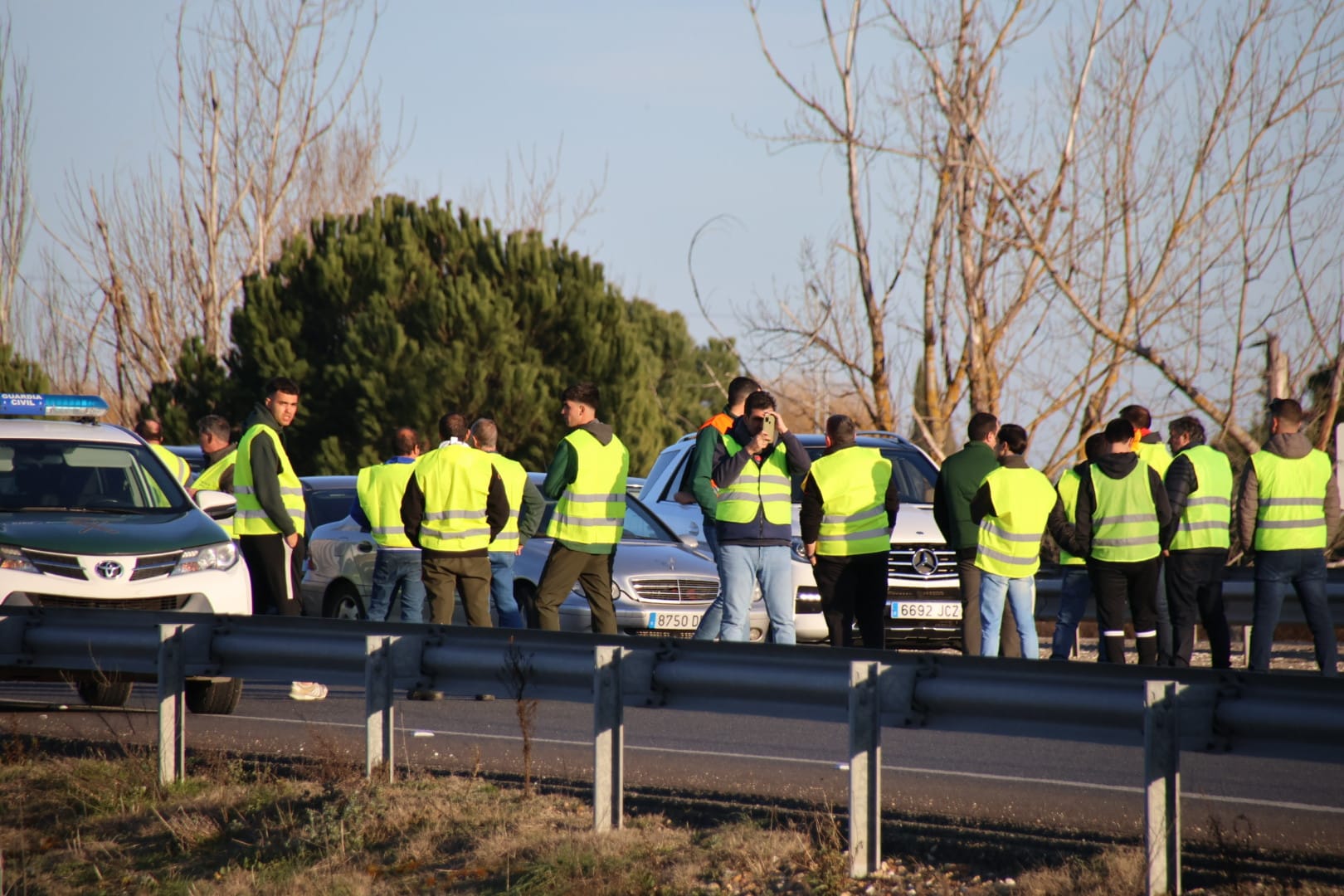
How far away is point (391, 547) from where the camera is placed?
11672 mm

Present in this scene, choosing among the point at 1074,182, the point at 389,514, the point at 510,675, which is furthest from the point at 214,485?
the point at 1074,182

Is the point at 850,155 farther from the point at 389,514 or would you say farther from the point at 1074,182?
the point at 389,514

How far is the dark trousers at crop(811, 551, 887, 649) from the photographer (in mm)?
10594

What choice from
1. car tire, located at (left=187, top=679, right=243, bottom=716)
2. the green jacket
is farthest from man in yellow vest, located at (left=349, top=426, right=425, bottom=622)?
the green jacket

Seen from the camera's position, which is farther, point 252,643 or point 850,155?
point 850,155

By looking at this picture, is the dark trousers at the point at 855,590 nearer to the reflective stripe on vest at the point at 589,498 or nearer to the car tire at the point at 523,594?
the reflective stripe on vest at the point at 589,498

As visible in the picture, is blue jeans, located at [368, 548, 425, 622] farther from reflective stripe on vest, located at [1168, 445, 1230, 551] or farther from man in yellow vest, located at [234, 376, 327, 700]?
reflective stripe on vest, located at [1168, 445, 1230, 551]

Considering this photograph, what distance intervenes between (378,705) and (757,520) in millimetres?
3505

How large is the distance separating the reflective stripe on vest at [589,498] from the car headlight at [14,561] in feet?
10.1

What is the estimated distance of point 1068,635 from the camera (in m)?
11.7

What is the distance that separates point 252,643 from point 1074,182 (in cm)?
1240

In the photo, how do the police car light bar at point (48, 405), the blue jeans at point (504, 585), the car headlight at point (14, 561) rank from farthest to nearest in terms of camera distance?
the blue jeans at point (504, 585) → the police car light bar at point (48, 405) → the car headlight at point (14, 561)

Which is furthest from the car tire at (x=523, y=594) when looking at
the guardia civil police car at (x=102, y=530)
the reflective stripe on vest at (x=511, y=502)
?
the guardia civil police car at (x=102, y=530)

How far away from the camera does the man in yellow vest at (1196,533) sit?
1120 centimetres
